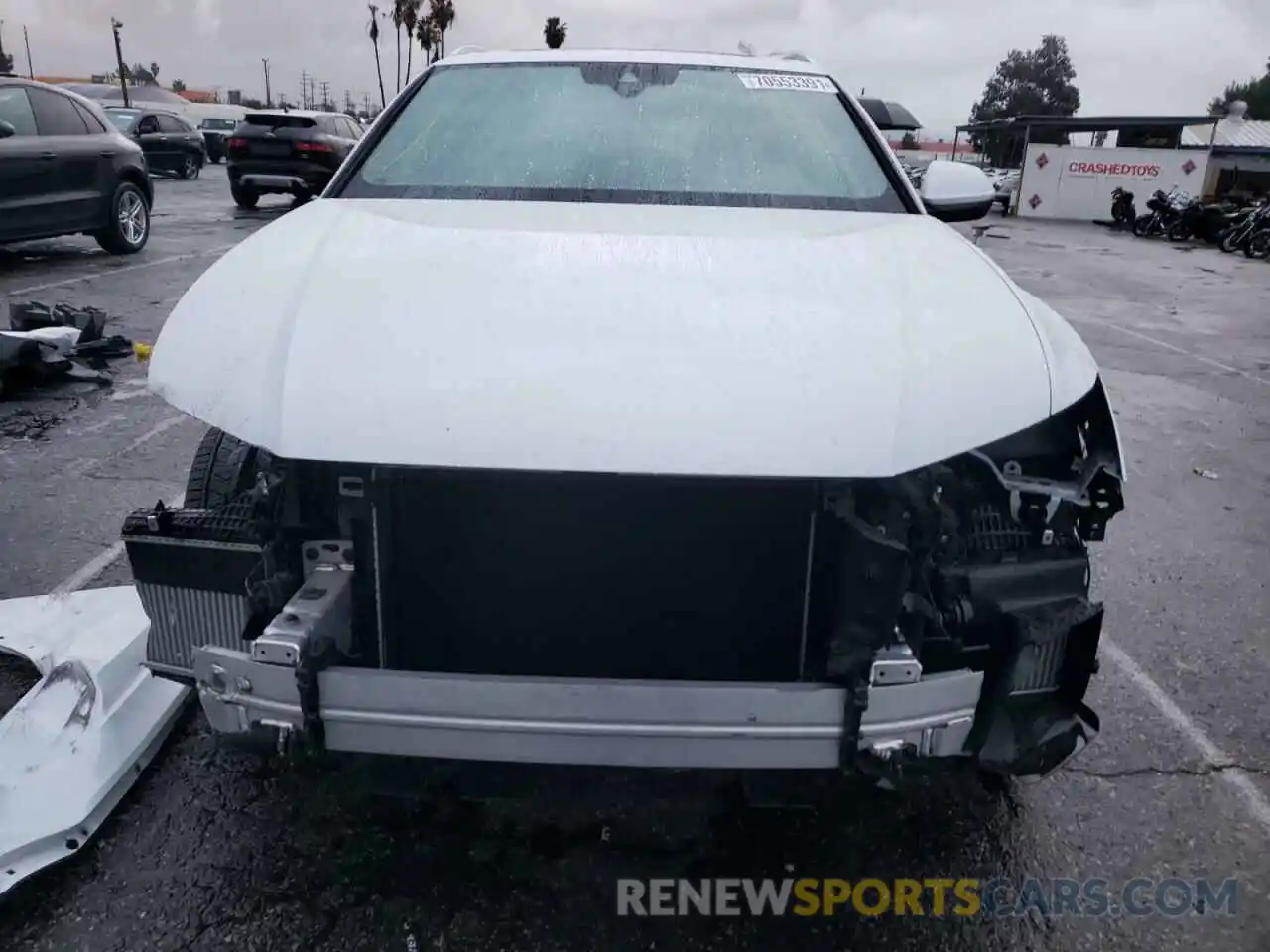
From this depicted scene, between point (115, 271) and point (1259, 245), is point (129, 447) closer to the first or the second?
point (115, 271)

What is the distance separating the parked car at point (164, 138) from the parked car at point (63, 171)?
11.2m

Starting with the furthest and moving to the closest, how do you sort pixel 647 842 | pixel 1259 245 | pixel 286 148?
pixel 1259 245, pixel 286 148, pixel 647 842

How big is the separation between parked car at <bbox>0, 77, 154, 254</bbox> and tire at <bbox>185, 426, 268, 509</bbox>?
796 cm

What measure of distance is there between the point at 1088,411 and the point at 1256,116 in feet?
271

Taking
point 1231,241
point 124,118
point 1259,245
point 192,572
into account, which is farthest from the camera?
point 124,118

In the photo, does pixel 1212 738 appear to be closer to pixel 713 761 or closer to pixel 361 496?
pixel 713 761

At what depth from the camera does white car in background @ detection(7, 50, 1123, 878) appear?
1.71 metres

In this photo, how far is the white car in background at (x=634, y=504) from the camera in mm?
1715

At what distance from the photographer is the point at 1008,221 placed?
25.7 m

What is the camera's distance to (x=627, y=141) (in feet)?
9.55

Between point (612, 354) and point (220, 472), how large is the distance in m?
1.26

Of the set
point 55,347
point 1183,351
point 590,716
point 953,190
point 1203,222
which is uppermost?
point 953,190

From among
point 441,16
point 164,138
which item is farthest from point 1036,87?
point 164,138

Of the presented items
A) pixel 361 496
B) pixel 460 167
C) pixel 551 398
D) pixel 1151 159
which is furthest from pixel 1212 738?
pixel 1151 159
